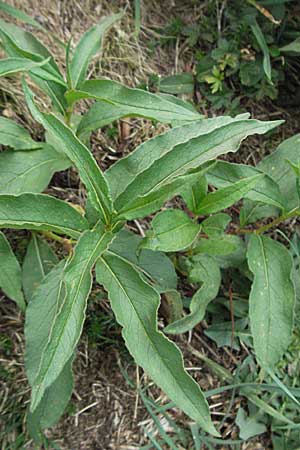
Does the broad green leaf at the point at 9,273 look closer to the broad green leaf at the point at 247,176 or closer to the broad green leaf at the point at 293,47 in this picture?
the broad green leaf at the point at 247,176

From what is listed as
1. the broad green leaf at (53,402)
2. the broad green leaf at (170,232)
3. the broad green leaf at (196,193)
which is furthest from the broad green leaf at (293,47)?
the broad green leaf at (53,402)

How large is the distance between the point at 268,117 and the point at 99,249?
3.56 feet

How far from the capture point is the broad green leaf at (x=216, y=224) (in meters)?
1.53

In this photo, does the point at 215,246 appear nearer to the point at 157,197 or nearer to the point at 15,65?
the point at 157,197

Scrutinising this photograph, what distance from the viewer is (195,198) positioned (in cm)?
149

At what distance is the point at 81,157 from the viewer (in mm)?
1239

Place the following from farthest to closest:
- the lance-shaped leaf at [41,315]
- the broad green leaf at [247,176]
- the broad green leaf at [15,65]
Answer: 1. the broad green leaf at [247,176]
2. the lance-shaped leaf at [41,315]
3. the broad green leaf at [15,65]

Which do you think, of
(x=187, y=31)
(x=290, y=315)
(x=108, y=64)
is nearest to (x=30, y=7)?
(x=108, y=64)

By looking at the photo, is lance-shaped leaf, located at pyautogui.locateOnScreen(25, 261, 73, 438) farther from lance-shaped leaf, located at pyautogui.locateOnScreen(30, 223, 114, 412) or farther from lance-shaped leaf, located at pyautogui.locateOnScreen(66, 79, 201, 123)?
lance-shaped leaf, located at pyautogui.locateOnScreen(66, 79, 201, 123)


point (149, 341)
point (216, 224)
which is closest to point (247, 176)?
point (216, 224)

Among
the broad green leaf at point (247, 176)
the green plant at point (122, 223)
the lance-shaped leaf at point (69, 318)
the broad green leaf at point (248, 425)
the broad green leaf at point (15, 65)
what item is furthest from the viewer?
the broad green leaf at point (248, 425)

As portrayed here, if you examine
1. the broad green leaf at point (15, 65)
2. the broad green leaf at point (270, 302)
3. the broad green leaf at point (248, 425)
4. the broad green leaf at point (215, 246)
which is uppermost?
the broad green leaf at point (15, 65)

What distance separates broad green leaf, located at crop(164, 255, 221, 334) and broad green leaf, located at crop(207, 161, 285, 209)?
0.24 meters

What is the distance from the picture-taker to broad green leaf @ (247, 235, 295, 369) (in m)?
1.51
